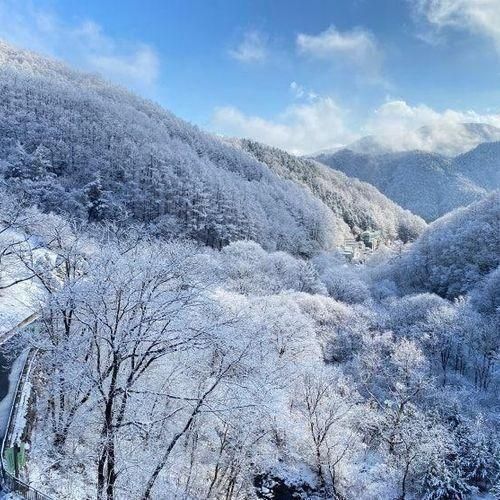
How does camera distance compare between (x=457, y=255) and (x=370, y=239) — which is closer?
(x=457, y=255)

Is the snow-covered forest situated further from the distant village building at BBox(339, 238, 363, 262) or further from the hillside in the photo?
the distant village building at BBox(339, 238, 363, 262)

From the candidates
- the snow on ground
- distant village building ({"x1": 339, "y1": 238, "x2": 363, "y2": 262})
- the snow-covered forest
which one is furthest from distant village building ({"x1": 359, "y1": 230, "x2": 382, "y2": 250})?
the snow on ground

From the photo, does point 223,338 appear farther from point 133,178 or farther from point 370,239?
point 370,239

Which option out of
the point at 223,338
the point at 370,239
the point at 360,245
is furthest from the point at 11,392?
the point at 370,239

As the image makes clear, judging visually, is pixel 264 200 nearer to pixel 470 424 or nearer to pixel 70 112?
pixel 70 112

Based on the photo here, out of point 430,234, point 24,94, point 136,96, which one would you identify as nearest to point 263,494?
point 430,234

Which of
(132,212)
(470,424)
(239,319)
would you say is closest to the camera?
(239,319)
